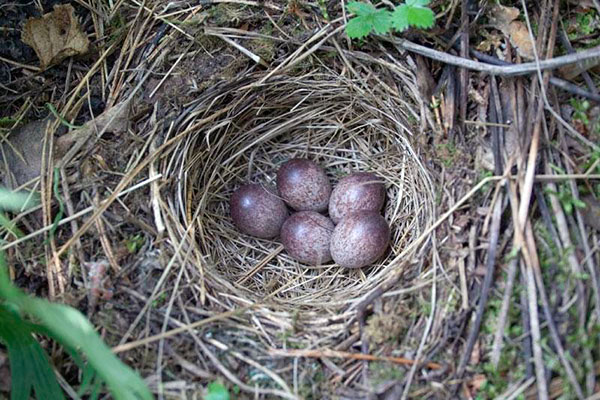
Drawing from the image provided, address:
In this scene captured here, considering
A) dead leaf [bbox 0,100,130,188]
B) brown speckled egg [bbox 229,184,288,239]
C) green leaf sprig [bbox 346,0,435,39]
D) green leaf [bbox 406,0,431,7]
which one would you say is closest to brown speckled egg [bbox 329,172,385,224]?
brown speckled egg [bbox 229,184,288,239]

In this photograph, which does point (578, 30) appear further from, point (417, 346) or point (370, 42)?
point (417, 346)

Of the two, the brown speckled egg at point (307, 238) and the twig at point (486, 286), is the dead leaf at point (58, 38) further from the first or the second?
the twig at point (486, 286)

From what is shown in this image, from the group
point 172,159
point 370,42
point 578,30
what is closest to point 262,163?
point 172,159

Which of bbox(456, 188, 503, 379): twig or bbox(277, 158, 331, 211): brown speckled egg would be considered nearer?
bbox(456, 188, 503, 379): twig

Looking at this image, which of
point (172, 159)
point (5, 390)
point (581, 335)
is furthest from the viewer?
point (172, 159)

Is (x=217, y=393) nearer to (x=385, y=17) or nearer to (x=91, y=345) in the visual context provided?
(x=91, y=345)

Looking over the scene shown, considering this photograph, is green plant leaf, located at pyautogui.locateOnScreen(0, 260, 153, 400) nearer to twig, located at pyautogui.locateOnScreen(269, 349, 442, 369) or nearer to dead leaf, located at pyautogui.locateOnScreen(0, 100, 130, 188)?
twig, located at pyautogui.locateOnScreen(269, 349, 442, 369)
